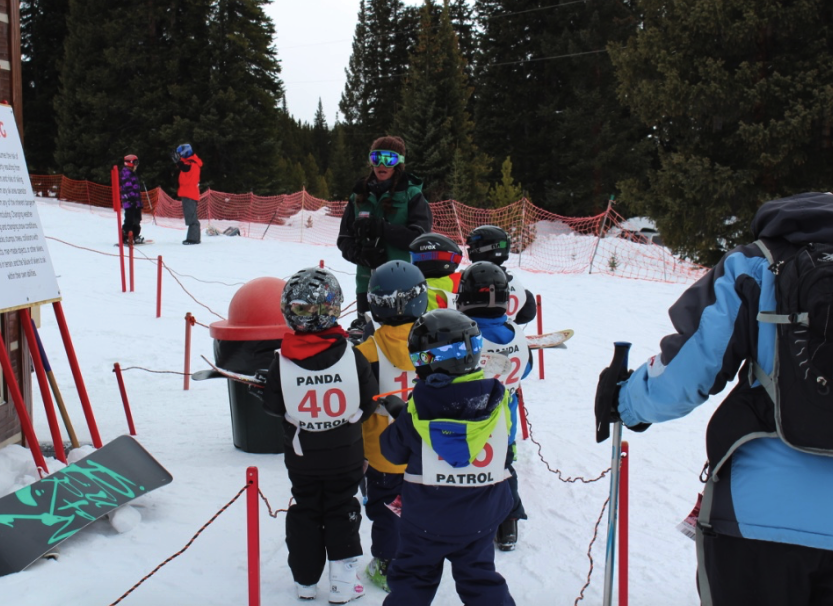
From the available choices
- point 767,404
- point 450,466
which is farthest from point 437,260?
point 767,404

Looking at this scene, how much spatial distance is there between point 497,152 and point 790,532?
118 ft

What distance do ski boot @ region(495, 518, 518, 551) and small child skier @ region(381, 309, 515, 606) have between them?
103cm

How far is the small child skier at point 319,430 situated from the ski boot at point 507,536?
0.90 m

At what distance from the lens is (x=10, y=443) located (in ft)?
15.9

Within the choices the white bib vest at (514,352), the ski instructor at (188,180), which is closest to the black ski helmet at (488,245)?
the white bib vest at (514,352)

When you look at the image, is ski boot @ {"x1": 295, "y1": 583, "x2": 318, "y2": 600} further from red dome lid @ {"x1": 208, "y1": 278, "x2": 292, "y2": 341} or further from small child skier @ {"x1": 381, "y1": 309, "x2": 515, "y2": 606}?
red dome lid @ {"x1": 208, "y1": 278, "x2": 292, "y2": 341}

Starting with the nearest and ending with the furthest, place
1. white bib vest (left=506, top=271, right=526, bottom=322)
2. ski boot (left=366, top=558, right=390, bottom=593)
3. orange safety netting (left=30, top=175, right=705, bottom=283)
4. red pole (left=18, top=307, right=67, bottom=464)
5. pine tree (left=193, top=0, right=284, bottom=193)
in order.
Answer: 1. ski boot (left=366, top=558, right=390, bottom=593)
2. red pole (left=18, top=307, right=67, bottom=464)
3. white bib vest (left=506, top=271, right=526, bottom=322)
4. orange safety netting (left=30, top=175, right=705, bottom=283)
5. pine tree (left=193, top=0, right=284, bottom=193)

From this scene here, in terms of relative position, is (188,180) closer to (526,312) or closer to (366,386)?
(526,312)

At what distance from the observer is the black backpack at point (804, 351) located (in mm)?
1757

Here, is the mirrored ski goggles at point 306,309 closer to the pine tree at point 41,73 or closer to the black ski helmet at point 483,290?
the black ski helmet at point 483,290

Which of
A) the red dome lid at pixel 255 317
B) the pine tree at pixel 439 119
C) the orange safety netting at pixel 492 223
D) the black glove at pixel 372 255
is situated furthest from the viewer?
the pine tree at pixel 439 119

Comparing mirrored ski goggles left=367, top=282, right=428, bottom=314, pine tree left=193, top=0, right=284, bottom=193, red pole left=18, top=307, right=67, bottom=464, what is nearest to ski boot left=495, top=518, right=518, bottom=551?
mirrored ski goggles left=367, top=282, right=428, bottom=314

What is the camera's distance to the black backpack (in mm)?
1757

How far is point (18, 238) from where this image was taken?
14.4 ft
